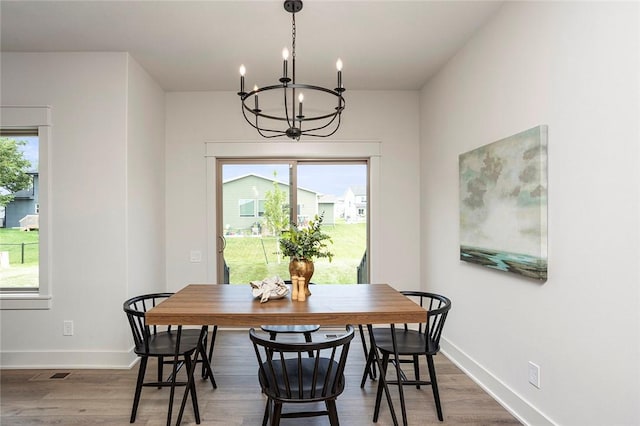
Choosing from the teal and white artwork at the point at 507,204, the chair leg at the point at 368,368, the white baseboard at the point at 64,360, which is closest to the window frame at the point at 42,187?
the white baseboard at the point at 64,360

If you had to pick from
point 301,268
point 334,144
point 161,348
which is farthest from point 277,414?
point 334,144

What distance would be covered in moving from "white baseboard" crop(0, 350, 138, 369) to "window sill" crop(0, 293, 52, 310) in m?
0.38

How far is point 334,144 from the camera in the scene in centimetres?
420

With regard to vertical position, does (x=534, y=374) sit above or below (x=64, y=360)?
above

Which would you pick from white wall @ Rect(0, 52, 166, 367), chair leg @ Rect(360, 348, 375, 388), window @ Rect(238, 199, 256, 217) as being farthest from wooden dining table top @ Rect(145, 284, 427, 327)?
window @ Rect(238, 199, 256, 217)

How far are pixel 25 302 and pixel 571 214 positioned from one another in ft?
13.2

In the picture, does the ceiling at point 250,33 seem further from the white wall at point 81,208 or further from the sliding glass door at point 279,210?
the sliding glass door at point 279,210

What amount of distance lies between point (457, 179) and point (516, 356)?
1.46m

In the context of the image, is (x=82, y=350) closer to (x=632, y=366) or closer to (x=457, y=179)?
(x=457, y=179)

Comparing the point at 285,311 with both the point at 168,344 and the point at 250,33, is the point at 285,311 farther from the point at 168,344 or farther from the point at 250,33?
the point at 250,33

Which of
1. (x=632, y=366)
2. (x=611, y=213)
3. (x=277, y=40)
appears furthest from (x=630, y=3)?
(x=277, y=40)

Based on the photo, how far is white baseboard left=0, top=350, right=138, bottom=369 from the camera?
3148 mm

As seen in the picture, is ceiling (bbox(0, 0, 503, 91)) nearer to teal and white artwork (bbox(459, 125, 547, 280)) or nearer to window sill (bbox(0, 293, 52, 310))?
teal and white artwork (bbox(459, 125, 547, 280))

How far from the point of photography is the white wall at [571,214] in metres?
1.57
